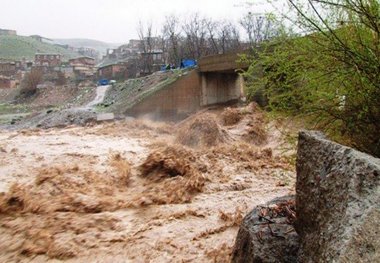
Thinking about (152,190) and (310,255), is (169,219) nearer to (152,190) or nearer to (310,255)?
(152,190)

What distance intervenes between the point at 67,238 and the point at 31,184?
150 inches

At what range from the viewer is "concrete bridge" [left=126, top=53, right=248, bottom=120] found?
27188mm


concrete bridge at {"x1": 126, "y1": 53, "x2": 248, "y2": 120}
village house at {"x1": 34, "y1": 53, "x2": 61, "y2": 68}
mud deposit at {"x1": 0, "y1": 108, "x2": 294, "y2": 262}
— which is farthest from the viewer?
village house at {"x1": 34, "y1": 53, "x2": 61, "y2": 68}

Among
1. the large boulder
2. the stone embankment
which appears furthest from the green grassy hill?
the large boulder

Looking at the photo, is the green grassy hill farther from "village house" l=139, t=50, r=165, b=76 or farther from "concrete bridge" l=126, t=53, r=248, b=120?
"concrete bridge" l=126, t=53, r=248, b=120

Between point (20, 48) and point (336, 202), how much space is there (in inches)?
4618

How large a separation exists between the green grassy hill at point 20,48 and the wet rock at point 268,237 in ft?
334

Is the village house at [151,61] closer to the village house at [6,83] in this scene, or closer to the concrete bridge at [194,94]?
the village house at [6,83]

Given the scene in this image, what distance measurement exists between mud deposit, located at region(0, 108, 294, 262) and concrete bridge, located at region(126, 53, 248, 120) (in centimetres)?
1089

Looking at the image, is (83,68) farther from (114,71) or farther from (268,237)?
(268,237)

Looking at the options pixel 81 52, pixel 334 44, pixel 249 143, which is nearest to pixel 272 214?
pixel 334 44

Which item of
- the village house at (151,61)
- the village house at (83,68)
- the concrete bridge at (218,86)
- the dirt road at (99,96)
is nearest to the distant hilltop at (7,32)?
the village house at (83,68)

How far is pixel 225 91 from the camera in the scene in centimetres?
2789

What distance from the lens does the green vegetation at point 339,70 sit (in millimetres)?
3736
